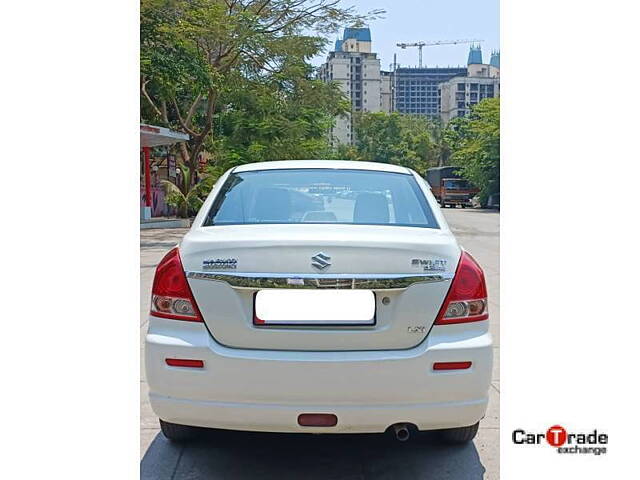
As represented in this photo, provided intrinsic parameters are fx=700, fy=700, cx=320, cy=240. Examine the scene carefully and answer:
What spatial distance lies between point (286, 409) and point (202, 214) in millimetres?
1203

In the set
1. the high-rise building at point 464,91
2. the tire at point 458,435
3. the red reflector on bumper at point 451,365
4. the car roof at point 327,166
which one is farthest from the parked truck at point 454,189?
the high-rise building at point 464,91

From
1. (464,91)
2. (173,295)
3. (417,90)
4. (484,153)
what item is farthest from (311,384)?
(417,90)

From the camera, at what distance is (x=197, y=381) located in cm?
295

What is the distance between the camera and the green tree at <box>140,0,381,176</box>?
17469 mm

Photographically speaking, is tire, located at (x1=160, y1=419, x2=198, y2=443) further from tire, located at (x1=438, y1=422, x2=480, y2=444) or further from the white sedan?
tire, located at (x1=438, y1=422, x2=480, y2=444)

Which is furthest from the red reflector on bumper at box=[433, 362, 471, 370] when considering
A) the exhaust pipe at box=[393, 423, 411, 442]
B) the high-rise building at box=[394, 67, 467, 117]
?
the high-rise building at box=[394, 67, 467, 117]

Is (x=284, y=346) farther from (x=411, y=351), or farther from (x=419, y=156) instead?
(x=419, y=156)

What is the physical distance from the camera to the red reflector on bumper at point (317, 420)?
9.59 ft

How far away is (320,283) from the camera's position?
291 cm

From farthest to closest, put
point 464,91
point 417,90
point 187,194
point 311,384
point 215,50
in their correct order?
1. point 417,90
2. point 464,91
3. point 187,194
4. point 215,50
5. point 311,384

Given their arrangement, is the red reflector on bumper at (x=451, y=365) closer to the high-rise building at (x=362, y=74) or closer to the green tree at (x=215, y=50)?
the green tree at (x=215, y=50)

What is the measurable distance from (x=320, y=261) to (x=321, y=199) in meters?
0.94

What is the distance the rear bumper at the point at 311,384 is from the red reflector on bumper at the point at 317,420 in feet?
0.06

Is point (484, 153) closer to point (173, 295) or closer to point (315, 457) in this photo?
point (315, 457)
